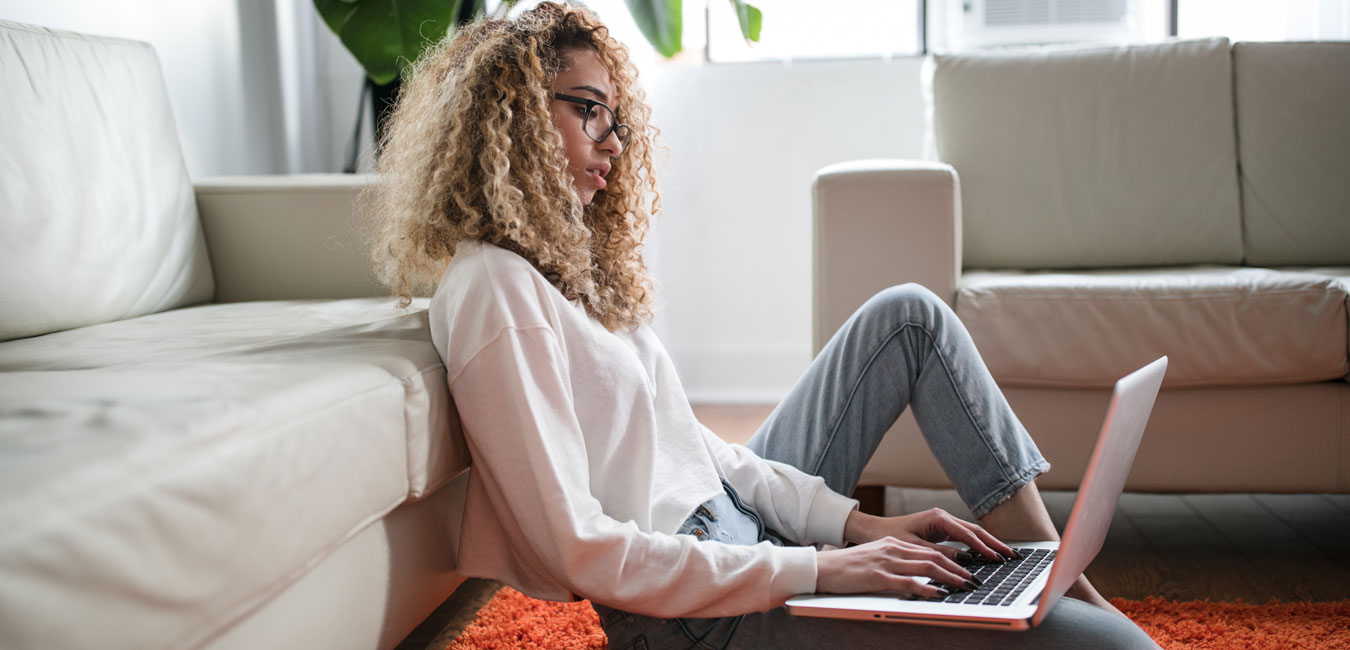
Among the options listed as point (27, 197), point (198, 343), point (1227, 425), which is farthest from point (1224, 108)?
point (27, 197)

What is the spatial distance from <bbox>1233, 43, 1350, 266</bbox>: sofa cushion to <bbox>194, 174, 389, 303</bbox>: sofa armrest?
1.73 m

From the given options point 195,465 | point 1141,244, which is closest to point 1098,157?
point 1141,244

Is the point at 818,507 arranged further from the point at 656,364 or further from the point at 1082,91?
the point at 1082,91

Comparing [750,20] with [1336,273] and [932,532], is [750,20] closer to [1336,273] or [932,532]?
[1336,273]

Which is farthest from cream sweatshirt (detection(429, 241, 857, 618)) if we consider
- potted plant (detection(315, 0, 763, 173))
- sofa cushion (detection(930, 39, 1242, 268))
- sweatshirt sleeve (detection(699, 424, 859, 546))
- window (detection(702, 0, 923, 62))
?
window (detection(702, 0, 923, 62))

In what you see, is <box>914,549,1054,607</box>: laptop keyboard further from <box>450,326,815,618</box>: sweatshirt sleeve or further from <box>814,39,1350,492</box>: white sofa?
<box>814,39,1350,492</box>: white sofa

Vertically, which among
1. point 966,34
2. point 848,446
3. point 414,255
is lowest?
point 848,446

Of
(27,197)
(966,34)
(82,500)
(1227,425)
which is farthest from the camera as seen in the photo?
(966,34)

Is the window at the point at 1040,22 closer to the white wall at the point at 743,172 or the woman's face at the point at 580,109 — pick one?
the white wall at the point at 743,172

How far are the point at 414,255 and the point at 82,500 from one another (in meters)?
0.55

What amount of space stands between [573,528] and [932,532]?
1.40 feet

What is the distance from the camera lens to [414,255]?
1.07 meters

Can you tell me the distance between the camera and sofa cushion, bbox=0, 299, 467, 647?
525 millimetres

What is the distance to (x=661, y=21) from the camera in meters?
2.63
